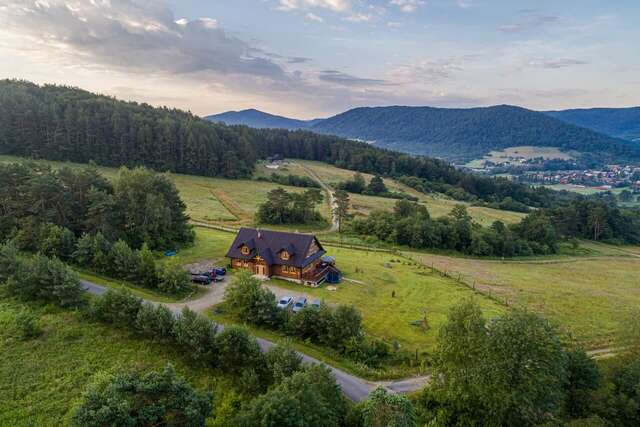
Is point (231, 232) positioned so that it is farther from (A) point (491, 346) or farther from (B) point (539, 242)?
(B) point (539, 242)

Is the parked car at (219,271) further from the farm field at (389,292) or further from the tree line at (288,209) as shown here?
the tree line at (288,209)

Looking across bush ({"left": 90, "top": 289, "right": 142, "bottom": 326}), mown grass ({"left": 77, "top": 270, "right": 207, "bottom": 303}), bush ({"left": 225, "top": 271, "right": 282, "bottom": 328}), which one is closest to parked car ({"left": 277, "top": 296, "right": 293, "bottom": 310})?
bush ({"left": 225, "top": 271, "right": 282, "bottom": 328})

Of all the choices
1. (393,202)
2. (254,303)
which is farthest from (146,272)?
(393,202)

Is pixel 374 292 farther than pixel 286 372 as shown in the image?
Yes

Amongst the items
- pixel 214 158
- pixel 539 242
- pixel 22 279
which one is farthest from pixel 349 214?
pixel 22 279

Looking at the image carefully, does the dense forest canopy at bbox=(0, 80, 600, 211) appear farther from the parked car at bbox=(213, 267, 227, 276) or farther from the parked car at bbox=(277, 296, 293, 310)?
the parked car at bbox=(277, 296, 293, 310)

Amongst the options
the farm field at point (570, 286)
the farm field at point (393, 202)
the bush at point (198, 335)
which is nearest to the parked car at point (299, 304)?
the bush at point (198, 335)

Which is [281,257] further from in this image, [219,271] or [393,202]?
[393,202]
